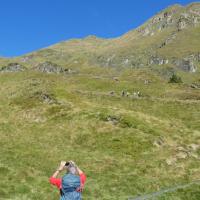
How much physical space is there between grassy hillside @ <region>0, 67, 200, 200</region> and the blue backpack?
14797 millimetres

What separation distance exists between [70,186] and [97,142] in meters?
33.2

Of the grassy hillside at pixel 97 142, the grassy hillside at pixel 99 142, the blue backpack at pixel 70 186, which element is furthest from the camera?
the grassy hillside at pixel 97 142

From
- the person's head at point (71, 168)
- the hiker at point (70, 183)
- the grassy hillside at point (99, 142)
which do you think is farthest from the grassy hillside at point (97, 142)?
the person's head at point (71, 168)

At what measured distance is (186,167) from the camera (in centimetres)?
4150

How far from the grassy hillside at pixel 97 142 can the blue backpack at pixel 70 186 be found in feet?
48.5

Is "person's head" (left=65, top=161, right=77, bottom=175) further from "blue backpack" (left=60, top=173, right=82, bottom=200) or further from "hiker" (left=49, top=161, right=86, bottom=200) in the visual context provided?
"blue backpack" (left=60, top=173, right=82, bottom=200)

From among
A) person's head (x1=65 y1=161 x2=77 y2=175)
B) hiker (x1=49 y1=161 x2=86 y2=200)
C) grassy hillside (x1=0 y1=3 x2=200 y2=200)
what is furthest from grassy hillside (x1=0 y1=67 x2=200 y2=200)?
person's head (x1=65 y1=161 x2=77 y2=175)

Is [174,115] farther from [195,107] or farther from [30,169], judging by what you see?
[30,169]

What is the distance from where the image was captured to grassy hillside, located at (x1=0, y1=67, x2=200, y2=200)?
110 ft

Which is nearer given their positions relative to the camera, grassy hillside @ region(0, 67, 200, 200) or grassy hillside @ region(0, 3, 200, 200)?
grassy hillside @ region(0, 3, 200, 200)

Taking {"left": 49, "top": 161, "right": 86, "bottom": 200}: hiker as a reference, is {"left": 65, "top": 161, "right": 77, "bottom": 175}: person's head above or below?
above

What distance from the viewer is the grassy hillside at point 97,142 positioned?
3359 centimetres

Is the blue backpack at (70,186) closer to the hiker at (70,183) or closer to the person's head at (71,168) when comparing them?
the hiker at (70,183)

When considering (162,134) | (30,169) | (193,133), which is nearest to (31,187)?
(30,169)
